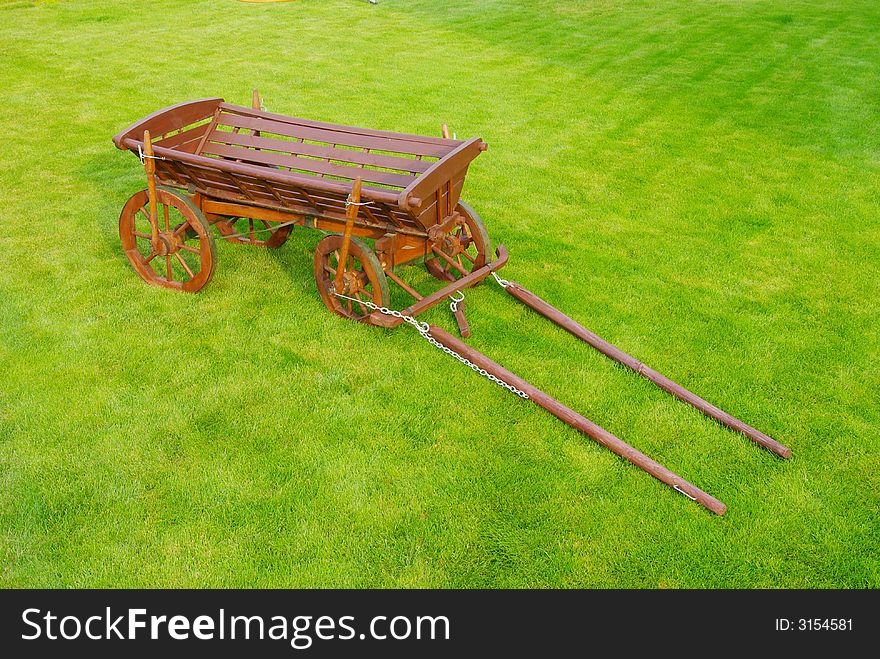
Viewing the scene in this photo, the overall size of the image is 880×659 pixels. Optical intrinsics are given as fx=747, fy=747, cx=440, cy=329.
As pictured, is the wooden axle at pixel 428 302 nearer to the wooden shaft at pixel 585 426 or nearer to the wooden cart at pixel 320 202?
the wooden cart at pixel 320 202

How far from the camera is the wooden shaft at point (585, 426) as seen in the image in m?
4.36

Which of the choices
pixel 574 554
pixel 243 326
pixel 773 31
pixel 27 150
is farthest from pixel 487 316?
pixel 773 31

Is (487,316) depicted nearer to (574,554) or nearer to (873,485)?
(574,554)

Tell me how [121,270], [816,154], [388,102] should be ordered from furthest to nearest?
[388,102], [816,154], [121,270]

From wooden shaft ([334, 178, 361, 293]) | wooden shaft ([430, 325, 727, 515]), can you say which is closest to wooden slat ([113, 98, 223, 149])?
wooden shaft ([334, 178, 361, 293])

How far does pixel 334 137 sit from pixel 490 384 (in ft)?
9.15

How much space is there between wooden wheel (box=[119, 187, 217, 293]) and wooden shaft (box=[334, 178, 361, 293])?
3.90 feet

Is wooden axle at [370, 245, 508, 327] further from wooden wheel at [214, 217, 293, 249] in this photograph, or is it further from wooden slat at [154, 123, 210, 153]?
wooden slat at [154, 123, 210, 153]

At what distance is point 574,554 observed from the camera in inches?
162

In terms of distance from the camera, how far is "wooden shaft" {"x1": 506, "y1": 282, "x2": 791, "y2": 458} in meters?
4.80

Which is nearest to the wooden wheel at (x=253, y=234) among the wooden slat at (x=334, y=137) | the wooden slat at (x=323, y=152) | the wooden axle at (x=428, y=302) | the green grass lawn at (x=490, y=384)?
the green grass lawn at (x=490, y=384)

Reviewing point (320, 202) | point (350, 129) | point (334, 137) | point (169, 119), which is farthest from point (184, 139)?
point (320, 202)

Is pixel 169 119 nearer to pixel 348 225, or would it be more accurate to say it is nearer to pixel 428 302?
pixel 348 225

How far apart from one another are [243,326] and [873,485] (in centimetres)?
462
